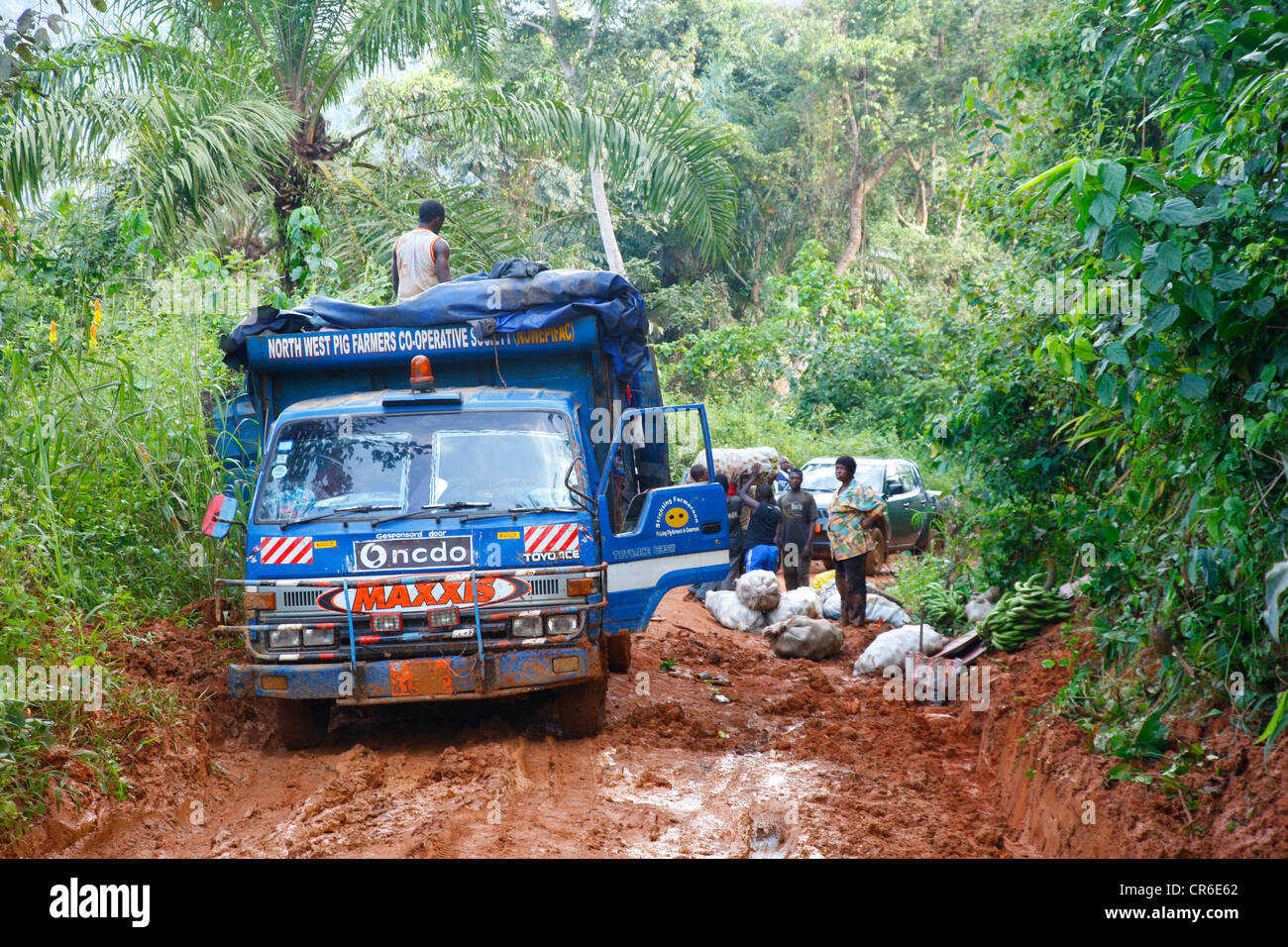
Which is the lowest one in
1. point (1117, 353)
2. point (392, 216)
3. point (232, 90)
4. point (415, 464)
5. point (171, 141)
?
point (415, 464)

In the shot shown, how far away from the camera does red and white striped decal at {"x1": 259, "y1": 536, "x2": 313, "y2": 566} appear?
20.4 feet

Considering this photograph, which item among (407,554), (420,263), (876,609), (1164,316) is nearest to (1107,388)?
(1164,316)

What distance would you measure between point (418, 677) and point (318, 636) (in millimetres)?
614

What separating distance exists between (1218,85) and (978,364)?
348 cm

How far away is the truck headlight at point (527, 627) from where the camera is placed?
6.29 meters

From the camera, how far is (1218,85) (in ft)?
15.3

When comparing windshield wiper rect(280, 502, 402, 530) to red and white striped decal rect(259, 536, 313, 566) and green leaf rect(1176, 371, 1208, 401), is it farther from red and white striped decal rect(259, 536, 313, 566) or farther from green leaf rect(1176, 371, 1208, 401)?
green leaf rect(1176, 371, 1208, 401)

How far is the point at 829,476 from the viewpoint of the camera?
17047 millimetres

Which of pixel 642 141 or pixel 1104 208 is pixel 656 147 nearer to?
pixel 642 141

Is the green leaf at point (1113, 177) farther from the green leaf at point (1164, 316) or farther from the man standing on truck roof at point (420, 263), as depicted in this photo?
the man standing on truck roof at point (420, 263)

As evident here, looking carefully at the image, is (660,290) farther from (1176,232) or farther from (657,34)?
(1176,232)

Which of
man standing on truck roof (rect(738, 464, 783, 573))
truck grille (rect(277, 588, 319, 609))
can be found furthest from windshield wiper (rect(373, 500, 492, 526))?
man standing on truck roof (rect(738, 464, 783, 573))

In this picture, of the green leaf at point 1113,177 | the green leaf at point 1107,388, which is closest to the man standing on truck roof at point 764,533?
the green leaf at point 1107,388

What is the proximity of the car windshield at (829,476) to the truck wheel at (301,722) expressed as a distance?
34.6 feet
